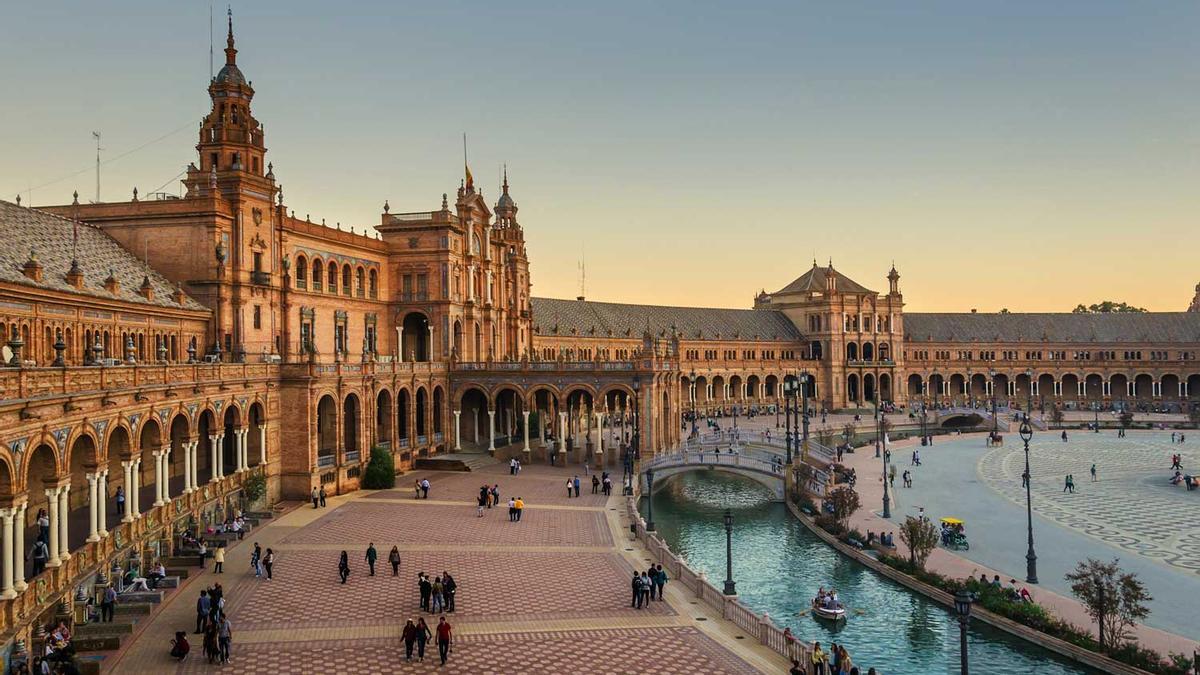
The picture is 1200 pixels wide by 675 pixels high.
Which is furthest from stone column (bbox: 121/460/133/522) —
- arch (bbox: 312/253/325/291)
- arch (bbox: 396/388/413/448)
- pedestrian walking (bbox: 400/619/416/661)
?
arch (bbox: 312/253/325/291)

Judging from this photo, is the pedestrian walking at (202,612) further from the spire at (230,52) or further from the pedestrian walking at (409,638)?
the spire at (230,52)

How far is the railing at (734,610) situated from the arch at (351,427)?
22.3 m

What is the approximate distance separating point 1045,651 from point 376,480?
37441mm

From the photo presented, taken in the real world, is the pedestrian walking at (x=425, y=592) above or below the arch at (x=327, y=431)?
below

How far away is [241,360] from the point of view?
5062cm

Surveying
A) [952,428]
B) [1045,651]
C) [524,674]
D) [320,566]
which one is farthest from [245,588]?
[952,428]

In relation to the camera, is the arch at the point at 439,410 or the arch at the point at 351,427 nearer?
the arch at the point at 351,427

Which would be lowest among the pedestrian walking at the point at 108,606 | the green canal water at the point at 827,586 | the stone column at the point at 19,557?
the green canal water at the point at 827,586

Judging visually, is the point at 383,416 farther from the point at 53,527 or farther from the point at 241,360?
the point at 53,527

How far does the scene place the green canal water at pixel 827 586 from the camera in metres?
29.7

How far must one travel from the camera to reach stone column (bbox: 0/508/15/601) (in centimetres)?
2314

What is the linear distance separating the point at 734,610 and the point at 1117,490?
140ft

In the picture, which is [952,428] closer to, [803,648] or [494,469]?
[494,469]

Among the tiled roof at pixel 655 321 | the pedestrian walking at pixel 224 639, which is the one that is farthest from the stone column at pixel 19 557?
the tiled roof at pixel 655 321
